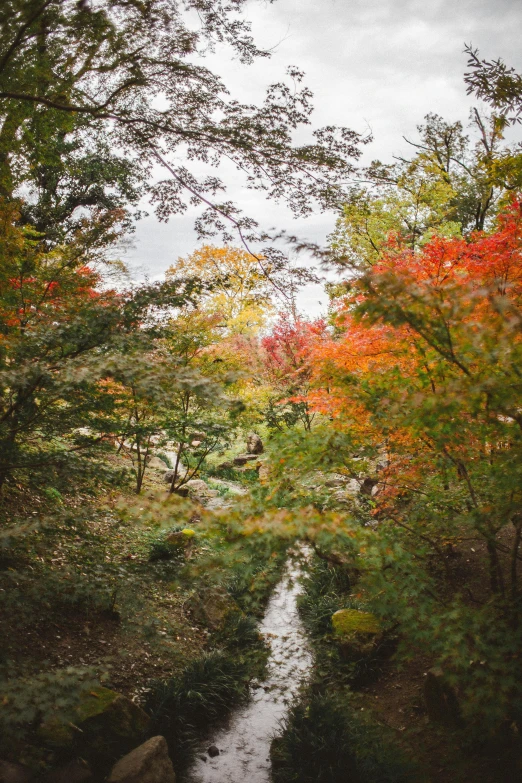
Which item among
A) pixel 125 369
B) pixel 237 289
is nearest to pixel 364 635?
pixel 125 369

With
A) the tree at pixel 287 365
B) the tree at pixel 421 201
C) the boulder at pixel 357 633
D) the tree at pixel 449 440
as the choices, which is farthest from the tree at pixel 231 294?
the tree at pixel 449 440

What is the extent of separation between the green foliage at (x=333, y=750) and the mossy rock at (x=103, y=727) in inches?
51.0

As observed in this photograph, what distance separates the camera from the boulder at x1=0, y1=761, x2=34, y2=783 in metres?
2.86

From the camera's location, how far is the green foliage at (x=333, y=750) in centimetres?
342

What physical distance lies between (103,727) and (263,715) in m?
1.85

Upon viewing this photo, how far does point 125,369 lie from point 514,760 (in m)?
Answer: 3.92

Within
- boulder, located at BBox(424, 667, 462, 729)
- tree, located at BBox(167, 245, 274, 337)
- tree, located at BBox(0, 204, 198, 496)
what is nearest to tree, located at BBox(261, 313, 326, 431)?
tree, located at BBox(167, 245, 274, 337)

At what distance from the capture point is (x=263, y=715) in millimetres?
4738

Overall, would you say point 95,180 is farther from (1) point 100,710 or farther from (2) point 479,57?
(1) point 100,710

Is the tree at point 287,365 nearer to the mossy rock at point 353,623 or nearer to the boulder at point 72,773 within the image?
the mossy rock at point 353,623

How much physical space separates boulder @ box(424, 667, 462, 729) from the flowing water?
1397 millimetres

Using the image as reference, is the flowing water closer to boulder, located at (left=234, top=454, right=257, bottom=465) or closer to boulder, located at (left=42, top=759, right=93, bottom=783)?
boulder, located at (left=42, top=759, right=93, bottom=783)

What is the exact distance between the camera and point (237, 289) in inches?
589

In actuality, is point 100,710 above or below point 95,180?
below
